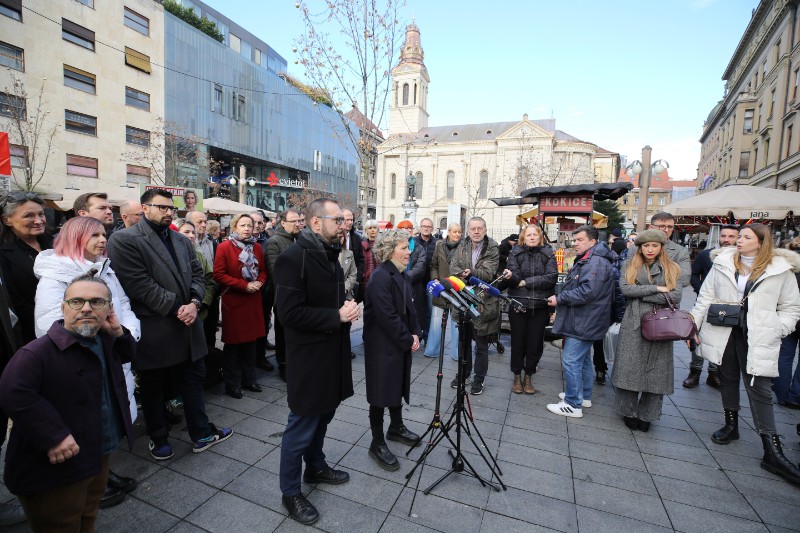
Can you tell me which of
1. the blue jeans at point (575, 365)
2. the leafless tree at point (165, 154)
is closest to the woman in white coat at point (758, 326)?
the blue jeans at point (575, 365)

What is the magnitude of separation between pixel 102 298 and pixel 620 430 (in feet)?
14.9

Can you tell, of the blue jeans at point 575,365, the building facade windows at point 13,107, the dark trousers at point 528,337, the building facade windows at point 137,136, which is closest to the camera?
the blue jeans at point 575,365

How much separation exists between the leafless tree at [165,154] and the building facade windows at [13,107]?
6164 millimetres

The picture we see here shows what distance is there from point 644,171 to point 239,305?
10.4 meters

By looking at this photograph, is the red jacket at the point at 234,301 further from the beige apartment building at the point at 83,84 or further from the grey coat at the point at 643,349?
the beige apartment building at the point at 83,84

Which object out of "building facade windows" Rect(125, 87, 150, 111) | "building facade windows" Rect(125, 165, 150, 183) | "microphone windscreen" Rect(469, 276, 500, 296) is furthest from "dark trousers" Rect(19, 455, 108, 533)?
"building facade windows" Rect(125, 87, 150, 111)

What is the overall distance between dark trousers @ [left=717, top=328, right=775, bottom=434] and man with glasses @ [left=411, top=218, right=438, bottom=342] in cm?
382

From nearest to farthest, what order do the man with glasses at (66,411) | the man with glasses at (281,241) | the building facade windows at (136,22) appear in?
the man with glasses at (66,411) < the man with glasses at (281,241) < the building facade windows at (136,22)

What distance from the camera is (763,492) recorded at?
2988 mm

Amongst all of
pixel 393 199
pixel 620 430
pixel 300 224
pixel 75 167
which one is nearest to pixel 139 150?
pixel 75 167

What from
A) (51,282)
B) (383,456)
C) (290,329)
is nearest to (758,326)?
(383,456)

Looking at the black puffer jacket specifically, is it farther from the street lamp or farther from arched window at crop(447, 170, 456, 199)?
arched window at crop(447, 170, 456, 199)

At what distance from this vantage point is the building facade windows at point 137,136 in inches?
1018

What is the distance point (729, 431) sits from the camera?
147 inches
